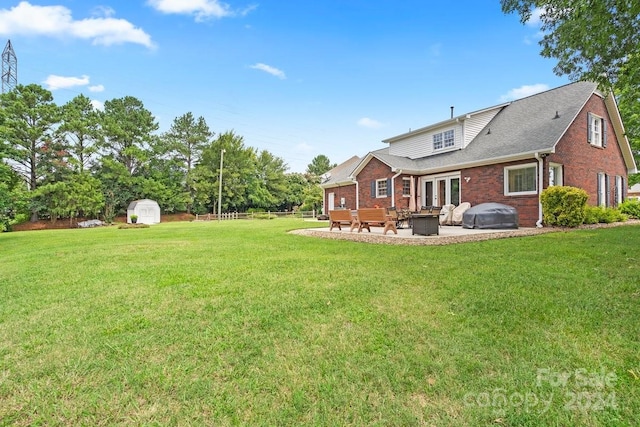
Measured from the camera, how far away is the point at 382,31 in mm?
13578

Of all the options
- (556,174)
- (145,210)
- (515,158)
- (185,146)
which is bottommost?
(145,210)

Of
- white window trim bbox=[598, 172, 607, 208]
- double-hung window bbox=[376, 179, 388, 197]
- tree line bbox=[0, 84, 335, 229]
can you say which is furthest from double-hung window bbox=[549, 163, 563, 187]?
tree line bbox=[0, 84, 335, 229]

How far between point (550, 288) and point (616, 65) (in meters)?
7.34

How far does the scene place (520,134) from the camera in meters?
14.3

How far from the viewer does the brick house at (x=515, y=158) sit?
1308 cm

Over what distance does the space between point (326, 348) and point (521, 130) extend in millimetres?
16017

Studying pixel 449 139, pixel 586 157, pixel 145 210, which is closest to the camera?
pixel 586 157

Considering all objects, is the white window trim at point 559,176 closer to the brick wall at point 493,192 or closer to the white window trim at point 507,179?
the white window trim at point 507,179

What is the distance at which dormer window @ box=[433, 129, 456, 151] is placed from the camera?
678 inches

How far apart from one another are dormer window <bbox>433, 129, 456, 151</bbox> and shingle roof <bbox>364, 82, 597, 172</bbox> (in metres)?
0.61

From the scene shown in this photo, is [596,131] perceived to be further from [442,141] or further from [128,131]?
[128,131]

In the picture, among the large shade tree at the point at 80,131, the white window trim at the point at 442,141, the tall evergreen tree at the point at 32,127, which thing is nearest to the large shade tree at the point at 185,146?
the large shade tree at the point at 80,131

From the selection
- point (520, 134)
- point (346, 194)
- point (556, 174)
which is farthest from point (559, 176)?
point (346, 194)

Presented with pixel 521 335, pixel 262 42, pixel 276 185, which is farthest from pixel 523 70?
pixel 276 185
